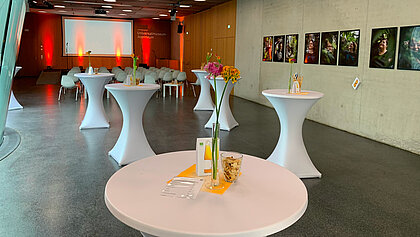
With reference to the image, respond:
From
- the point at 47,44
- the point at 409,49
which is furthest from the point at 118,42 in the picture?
the point at 409,49

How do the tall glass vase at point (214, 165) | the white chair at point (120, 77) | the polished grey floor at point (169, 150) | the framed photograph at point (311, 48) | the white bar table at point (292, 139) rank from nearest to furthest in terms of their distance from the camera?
the tall glass vase at point (214, 165)
the polished grey floor at point (169, 150)
the white bar table at point (292, 139)
the framed photograph at point (311, 48)
the white chair at point (120, 77)

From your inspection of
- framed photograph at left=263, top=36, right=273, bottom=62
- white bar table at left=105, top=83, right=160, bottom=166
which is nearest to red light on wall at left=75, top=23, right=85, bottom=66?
framed photograph at left=263, top=36, right=273, bottom=62

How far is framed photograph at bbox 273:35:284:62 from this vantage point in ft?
31.7

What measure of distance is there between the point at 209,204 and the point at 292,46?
8.06 m

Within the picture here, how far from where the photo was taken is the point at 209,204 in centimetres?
166

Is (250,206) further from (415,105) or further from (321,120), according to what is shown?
(321,120)

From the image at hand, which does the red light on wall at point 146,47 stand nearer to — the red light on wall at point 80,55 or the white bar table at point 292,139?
the red light on wall at point 80,55

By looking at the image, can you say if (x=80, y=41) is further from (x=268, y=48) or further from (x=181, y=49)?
(x=268, y=48)

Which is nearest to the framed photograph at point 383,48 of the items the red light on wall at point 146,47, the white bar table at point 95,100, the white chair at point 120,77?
the white bar table at point 95,100

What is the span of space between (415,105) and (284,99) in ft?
9.35

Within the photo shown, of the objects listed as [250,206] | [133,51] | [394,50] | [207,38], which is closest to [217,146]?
[250,206]

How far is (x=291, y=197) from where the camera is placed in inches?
69.1

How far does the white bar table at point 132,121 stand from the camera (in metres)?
4.70

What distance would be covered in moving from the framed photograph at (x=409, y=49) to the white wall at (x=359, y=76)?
0.11m
